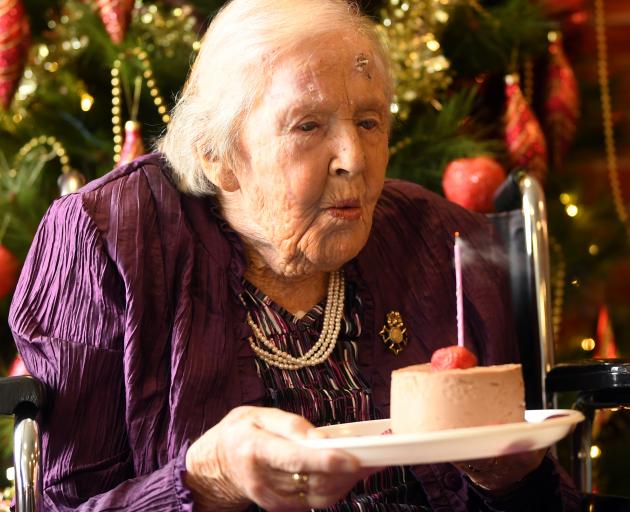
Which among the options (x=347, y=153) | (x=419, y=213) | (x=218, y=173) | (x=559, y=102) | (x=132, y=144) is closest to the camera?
(x=347, y=153)

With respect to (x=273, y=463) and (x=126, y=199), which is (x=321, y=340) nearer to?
(x=126, y=199)

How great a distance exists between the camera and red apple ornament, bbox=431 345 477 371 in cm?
121

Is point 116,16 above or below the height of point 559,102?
above

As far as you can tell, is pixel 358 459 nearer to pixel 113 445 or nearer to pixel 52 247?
pixel 113 445

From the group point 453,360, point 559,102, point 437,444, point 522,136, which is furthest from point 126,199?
point 559,102

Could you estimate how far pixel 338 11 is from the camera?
1.57 meters

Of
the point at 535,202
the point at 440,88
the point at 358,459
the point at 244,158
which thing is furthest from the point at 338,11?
the point at 440,88

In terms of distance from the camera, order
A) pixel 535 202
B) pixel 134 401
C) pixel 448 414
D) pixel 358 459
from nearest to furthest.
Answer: pixel 358 459 → pixel 448 414 → pixel 134 401 → pixel 535 202

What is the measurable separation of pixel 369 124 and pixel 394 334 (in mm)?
347

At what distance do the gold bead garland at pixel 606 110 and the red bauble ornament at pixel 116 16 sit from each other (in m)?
1.46

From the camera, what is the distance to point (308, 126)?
1488mm

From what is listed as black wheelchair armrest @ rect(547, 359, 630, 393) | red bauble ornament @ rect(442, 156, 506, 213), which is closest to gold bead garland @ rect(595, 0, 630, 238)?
red bauble ornament @ rect(442, 156, 506, 213)

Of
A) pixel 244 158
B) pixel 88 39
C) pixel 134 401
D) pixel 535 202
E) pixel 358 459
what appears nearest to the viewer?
pixel 358 459

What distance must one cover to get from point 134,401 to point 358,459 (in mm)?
505
